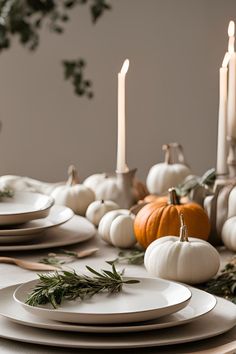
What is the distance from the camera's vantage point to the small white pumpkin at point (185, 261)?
3.94ft

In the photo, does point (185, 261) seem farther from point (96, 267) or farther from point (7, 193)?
point (7, 193)

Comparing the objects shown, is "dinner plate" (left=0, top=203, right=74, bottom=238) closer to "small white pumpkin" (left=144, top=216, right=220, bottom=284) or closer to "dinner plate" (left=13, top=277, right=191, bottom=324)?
"small white pumpkin" (left=144, top=216, right=220, bottom=284)

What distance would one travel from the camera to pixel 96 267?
4.45 feet

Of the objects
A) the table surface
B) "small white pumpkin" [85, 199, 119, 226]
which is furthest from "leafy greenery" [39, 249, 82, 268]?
"small white pumpkin" [85, 199, 119, 226]

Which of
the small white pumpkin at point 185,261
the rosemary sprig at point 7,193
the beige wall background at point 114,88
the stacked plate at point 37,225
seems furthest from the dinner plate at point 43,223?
the beige wall background at point 114,88

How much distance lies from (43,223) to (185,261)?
48 cm

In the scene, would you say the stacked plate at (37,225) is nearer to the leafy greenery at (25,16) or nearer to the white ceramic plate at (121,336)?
the white ceramic plate at (121,336)

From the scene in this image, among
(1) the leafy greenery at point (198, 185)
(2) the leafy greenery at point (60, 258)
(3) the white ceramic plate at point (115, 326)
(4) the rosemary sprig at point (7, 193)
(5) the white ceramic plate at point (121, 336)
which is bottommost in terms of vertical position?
(2) the leafy greenery at point (60, 258)

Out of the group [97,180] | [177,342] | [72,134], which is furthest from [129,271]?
[72,134]

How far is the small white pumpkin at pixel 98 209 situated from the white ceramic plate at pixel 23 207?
4.2 inches

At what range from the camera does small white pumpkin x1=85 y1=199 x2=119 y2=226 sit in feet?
5.57

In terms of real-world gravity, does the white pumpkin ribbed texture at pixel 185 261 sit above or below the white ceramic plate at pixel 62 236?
above

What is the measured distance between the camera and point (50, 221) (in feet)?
5.29

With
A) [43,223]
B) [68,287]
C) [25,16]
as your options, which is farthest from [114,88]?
[25,16]
